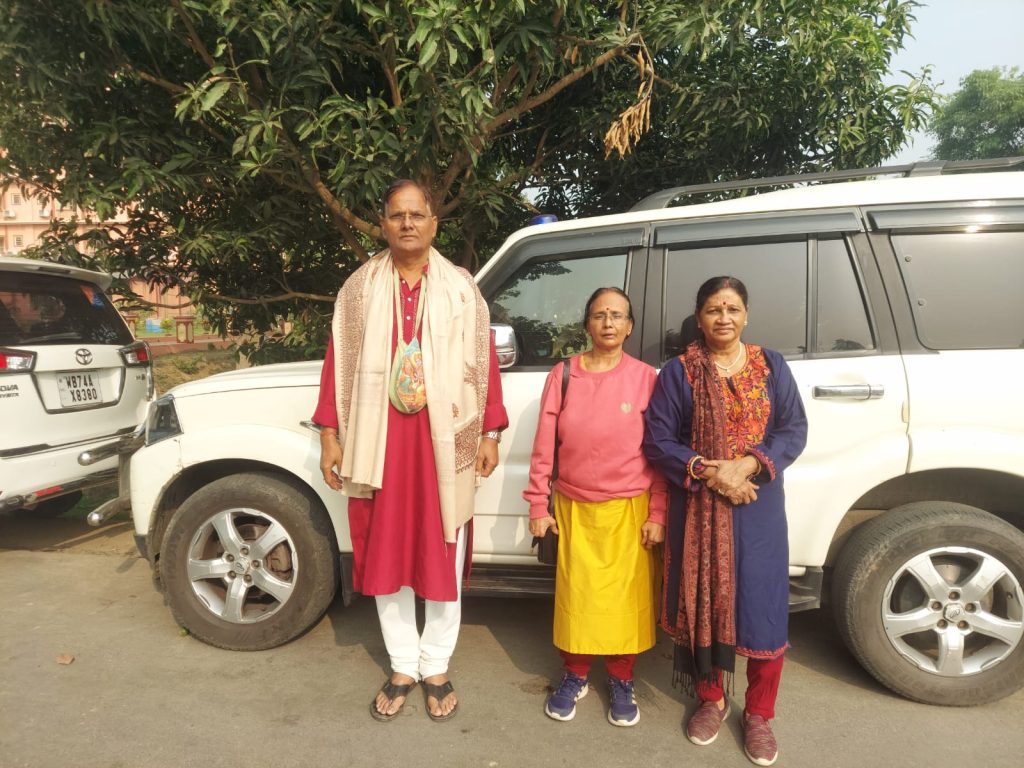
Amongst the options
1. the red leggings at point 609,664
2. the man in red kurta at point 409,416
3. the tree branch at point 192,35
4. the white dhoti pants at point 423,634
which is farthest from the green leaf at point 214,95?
the red leggings at point 609,664

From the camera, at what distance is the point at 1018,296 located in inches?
96.9

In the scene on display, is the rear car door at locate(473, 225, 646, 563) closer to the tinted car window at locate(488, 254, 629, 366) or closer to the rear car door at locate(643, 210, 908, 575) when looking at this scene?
the tinted car window at locate(488, 254, 629, 366)

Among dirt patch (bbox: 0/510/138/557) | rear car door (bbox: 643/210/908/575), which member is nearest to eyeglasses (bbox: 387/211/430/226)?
rear car door (bbox: 643/210/908/575)

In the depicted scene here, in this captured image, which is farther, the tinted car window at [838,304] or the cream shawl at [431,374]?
the tinted car window at [838,304]

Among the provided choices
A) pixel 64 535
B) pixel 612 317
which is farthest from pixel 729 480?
pixel 64 535

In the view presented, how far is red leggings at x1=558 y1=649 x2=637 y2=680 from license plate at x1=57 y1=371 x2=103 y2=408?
346cm

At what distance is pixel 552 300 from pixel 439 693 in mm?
1608

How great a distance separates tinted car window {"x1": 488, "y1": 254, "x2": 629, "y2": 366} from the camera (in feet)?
9.14

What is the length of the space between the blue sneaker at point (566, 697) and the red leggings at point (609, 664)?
30 millimetres

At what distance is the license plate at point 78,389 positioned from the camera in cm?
415

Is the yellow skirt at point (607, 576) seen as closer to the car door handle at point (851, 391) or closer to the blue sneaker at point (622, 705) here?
the blue sneaker at point (622, 705)

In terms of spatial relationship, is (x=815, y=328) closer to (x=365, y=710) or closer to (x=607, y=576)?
(x=607, y=576)

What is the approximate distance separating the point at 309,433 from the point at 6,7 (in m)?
2.81

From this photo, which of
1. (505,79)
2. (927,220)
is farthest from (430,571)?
(505,79)
